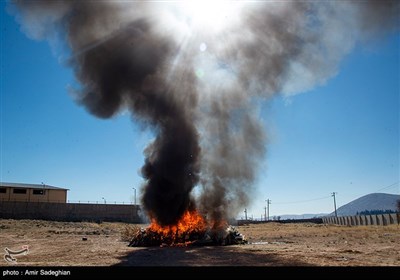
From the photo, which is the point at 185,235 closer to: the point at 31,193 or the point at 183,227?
the point at 183,227

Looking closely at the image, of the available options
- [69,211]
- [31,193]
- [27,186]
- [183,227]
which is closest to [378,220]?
[183,227]

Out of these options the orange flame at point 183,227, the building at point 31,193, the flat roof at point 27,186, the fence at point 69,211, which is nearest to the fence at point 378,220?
the orange flame at point 183,227

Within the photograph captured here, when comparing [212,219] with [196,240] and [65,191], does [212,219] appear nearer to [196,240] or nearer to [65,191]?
[196,240]

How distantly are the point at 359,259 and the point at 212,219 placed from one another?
46.5ft

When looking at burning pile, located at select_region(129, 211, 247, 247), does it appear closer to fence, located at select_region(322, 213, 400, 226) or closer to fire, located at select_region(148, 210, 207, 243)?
fire, located at select_region(148, 210, 207, 243)

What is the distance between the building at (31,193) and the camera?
6981 cm

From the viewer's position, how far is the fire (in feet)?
89.0

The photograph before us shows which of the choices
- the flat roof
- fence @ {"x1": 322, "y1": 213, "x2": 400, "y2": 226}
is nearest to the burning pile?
fence @ {"x1": 322, "y1": 213, "x2": 400, "y2": 226}

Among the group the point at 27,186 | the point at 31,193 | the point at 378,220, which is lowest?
the point at 378,220

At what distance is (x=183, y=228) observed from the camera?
2781 cm

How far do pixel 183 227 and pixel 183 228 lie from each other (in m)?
0.10

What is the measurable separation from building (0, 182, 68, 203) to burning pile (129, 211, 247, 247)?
5342cm

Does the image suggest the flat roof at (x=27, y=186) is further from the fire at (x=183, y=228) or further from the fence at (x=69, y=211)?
the fire at (x=183, y=228)

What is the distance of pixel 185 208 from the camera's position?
28672mm
